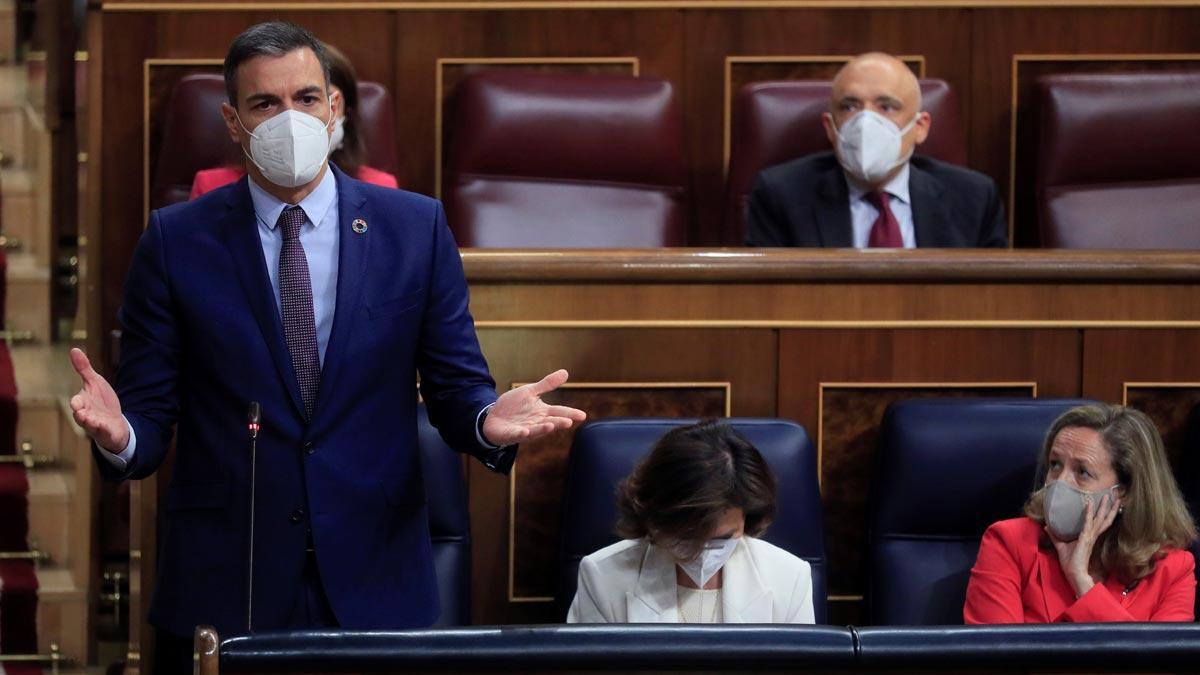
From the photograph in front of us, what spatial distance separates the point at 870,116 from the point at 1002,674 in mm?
980

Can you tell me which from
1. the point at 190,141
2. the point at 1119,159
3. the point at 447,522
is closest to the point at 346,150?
the point at 190,141

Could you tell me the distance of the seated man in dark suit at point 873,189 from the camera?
1.59 metres

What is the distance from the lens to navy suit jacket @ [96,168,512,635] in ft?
2.89

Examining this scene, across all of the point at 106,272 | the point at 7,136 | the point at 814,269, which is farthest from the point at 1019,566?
the point at 7,136

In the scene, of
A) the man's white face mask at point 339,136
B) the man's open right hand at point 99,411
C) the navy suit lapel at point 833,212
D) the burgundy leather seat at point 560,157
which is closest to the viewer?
the man's open right hand at point 99,411

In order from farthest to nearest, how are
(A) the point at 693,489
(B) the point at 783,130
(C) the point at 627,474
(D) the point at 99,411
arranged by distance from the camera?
(B) the point at 783,130 → (C) the point at 627,474 → (A) the point at 693,489 → (D) the point at 99,411

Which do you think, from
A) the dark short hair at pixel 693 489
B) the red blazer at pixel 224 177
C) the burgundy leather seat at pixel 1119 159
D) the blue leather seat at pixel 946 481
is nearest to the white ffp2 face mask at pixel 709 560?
the dark short hair at pixel 693 489

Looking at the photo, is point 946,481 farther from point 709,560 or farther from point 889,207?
point 889,207

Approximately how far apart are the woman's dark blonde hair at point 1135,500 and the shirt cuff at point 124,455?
64 cm

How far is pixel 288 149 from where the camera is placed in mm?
879

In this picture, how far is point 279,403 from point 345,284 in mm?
72

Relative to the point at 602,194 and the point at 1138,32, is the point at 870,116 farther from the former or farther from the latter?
the point at 1138,32

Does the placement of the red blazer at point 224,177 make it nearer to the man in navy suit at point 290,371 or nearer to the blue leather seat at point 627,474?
the blue leather seat at point 627,474

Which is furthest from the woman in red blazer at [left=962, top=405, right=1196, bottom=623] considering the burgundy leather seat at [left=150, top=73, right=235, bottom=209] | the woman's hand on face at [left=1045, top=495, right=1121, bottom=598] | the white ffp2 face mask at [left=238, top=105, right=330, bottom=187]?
the burgundy leather seat at [left=150, top=73, right=235, bottom=209]
